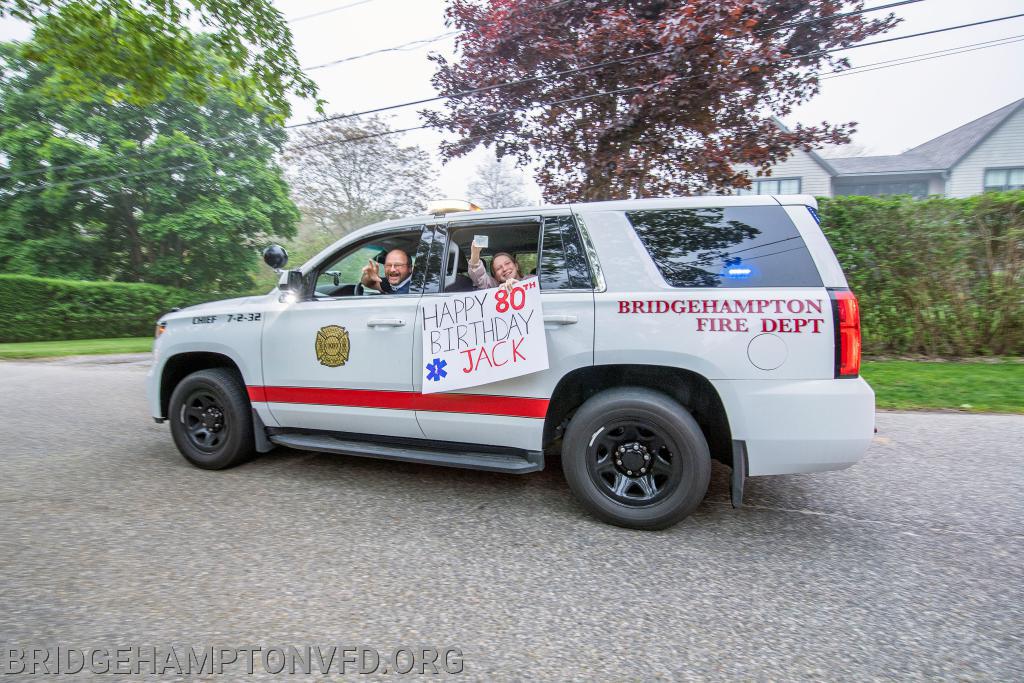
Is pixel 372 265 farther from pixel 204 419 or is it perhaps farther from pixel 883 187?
pixel 883 187

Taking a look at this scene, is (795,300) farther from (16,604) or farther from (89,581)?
(16,604)

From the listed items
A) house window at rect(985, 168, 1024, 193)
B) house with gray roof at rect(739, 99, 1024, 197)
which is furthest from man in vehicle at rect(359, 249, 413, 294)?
house window at rect(985, 168, 1024, 193)

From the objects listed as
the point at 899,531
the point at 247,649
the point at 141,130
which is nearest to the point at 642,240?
the point at 899,531

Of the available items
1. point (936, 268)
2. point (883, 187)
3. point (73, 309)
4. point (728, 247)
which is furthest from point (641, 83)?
point (883, 187)

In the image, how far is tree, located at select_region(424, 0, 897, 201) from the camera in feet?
25.4

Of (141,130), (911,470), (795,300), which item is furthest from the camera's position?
(141,130)

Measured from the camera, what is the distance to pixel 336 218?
27.3 meters

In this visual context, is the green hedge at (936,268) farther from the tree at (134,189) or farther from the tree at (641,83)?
the tree at (134,189)

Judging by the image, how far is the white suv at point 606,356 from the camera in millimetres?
2754

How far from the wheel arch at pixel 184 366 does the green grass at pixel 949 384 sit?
5.95m

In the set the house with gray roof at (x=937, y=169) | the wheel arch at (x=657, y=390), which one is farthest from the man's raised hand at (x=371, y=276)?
the house with gray roof at (x=937, y=169)

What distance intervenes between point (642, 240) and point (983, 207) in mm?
7995

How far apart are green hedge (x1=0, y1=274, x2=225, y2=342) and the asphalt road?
1731 cm

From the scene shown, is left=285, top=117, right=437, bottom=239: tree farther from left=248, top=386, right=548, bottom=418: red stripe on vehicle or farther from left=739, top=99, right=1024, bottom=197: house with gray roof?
left=248, top=386, right=548, bottom=418: red stripe on vehicle
